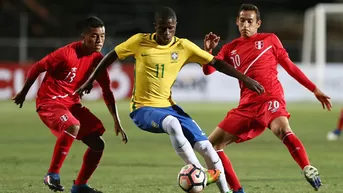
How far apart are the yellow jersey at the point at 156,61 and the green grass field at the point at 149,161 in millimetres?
1464

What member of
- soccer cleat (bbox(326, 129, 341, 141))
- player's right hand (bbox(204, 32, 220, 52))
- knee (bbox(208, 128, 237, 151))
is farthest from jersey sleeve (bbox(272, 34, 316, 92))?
soccer cleat (bbox(326, 129, 341, 141))

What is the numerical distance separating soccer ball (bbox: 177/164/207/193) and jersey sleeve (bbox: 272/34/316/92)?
1.90 meters

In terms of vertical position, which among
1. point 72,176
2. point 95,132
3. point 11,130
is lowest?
point 11,130

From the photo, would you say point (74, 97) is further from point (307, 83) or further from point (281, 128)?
point (307, 83)

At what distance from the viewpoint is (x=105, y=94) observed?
909 centimetres

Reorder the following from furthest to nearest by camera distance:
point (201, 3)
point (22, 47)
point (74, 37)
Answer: point (201, 3) < point (74, 37) < point (22, 47)

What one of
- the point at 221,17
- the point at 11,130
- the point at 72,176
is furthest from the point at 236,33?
the point at 72,176

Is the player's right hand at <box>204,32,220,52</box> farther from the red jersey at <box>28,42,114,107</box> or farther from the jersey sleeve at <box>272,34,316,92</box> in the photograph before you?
the red jersey at <box>28,42,114,107</box>

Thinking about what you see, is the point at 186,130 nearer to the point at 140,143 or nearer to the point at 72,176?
the point at 72,176

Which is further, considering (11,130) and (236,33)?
(236,33)

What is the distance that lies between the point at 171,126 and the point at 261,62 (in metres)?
1.72

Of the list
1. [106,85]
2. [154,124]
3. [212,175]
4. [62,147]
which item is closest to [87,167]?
[62,147]

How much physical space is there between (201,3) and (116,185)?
24.7 metres

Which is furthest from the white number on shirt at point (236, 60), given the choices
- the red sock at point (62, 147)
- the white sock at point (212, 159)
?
the red sock at point (62, 147)
